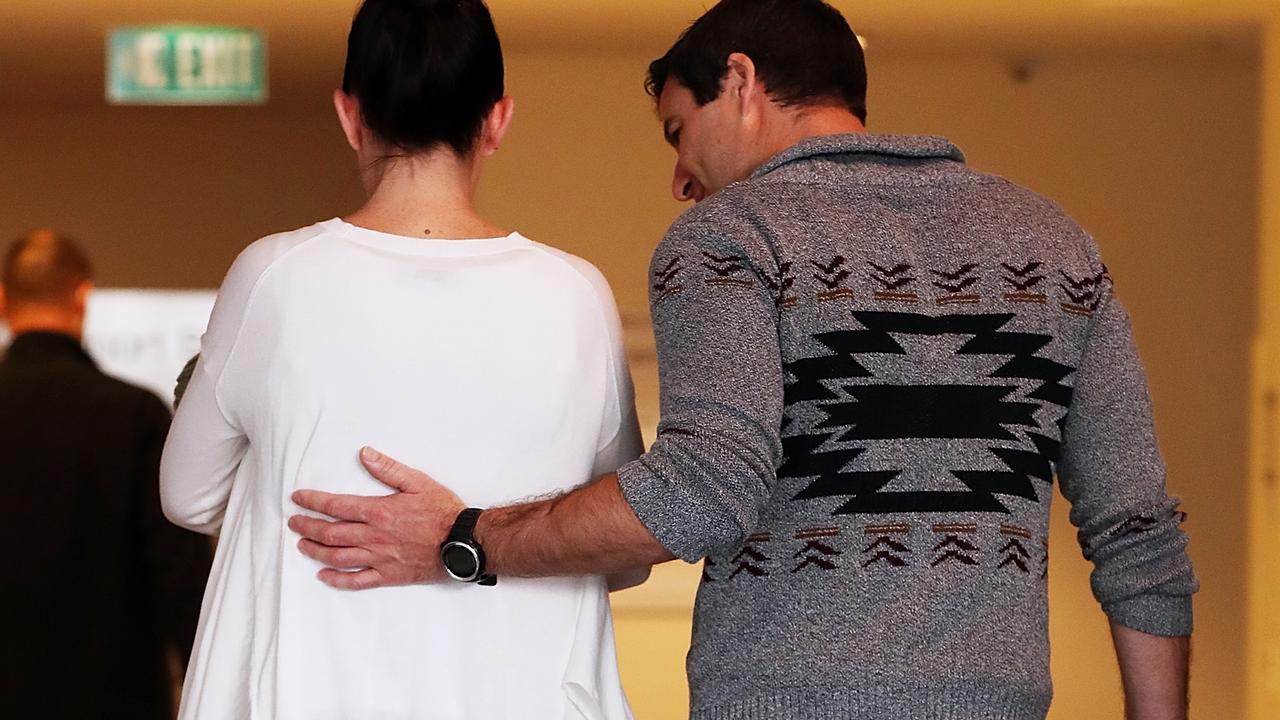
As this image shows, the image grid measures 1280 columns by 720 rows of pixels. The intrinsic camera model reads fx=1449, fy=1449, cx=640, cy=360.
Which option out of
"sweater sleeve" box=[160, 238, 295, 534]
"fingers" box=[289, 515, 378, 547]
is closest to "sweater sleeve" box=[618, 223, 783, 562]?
"fingers" box=[289, 515, 378, 547]

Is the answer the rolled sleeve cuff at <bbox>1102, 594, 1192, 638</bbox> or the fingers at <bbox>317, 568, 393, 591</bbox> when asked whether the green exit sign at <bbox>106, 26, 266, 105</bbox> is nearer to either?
the fingers at <bbox>317, 568, 393, 591</bbox>

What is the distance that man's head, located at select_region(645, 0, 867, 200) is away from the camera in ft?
4.75

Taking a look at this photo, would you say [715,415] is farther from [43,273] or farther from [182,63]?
[182,63]

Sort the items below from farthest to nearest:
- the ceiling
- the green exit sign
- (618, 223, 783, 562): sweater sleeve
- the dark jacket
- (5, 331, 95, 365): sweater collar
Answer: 1. the green exit sign
2. the ceiling
3. (5, 331, 95, 365): sweater collar
4. the dark jacket
5. (618, 223, 783, 562): sweater sleeve

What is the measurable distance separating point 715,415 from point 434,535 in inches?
10.6

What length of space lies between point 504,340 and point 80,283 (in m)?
2.08

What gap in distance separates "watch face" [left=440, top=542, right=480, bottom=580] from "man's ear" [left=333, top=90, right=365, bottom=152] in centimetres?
37

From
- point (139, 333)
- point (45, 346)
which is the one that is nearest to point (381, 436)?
point (45, 346)

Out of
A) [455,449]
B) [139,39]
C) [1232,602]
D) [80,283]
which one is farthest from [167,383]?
[455,449]

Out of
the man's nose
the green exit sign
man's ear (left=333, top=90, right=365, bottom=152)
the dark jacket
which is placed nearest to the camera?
man's ear (left=333, top=90, right=365, bottom=152)

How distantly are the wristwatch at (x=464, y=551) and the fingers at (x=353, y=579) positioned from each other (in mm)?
59

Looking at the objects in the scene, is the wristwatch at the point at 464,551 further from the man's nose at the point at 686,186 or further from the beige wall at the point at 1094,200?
the beige wall at the point at 1094,200

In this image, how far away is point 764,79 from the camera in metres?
1.46

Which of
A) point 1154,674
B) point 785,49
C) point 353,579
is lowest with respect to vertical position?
point 1154,674
